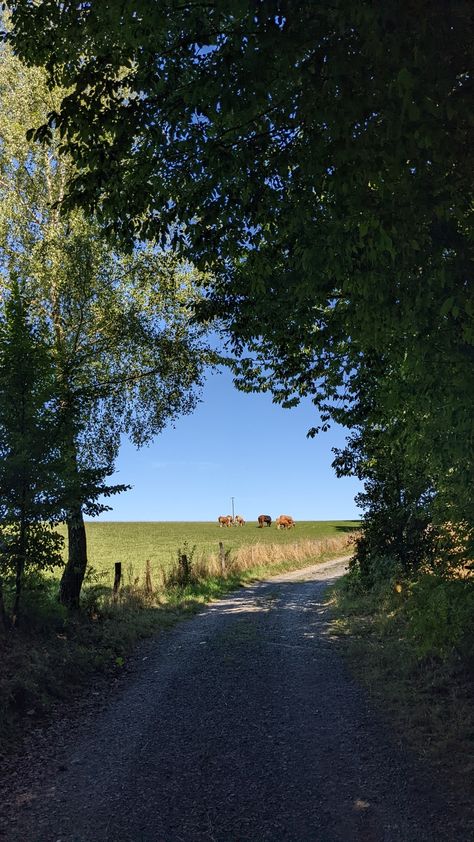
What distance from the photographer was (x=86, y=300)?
16.2 meters

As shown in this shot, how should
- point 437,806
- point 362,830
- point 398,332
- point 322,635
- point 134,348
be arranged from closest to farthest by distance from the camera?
point 362,830
point 437,806
point 398,332
point 322,635
point 134,348

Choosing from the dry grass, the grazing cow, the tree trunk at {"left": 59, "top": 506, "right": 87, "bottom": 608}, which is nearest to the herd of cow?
the grazing cow

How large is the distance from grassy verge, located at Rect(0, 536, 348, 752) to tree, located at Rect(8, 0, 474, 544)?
282 inches

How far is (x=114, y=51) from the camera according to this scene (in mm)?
6672

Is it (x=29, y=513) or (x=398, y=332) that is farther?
(x=29, y=513)

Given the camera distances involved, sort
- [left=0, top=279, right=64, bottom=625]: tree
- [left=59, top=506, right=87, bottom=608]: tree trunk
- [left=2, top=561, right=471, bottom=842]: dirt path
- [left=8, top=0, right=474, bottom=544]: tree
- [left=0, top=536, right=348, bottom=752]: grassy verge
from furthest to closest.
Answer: [left=59, top=506, right=87, bottom=608]: tree trunk → [left=0, top=279, right=64, bottom=625]: tree → [left=0, top=536, right=348, bottom=752]: grassy verge → [left=2, top=561, right=471, bottom=842]: dirt path → [left=8, top=0, right=474, bottom=544]: tree

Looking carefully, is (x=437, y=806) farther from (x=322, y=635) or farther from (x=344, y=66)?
(x=322, y=635)

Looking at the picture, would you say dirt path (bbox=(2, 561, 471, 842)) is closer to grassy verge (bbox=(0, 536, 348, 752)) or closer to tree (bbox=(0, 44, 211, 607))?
grassy verge (bbox=(0, 536, 348, 752))

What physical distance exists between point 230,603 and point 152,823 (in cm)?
1454

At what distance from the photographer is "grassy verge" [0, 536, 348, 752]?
28.9ft

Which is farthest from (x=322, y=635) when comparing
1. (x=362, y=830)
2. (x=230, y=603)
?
(x=362, y=830)

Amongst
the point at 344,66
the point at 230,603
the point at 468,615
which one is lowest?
the point at 230,603

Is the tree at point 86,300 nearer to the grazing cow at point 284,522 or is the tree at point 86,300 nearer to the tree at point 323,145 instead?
the tree at point 323,145

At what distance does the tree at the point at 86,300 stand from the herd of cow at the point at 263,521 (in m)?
68.9
